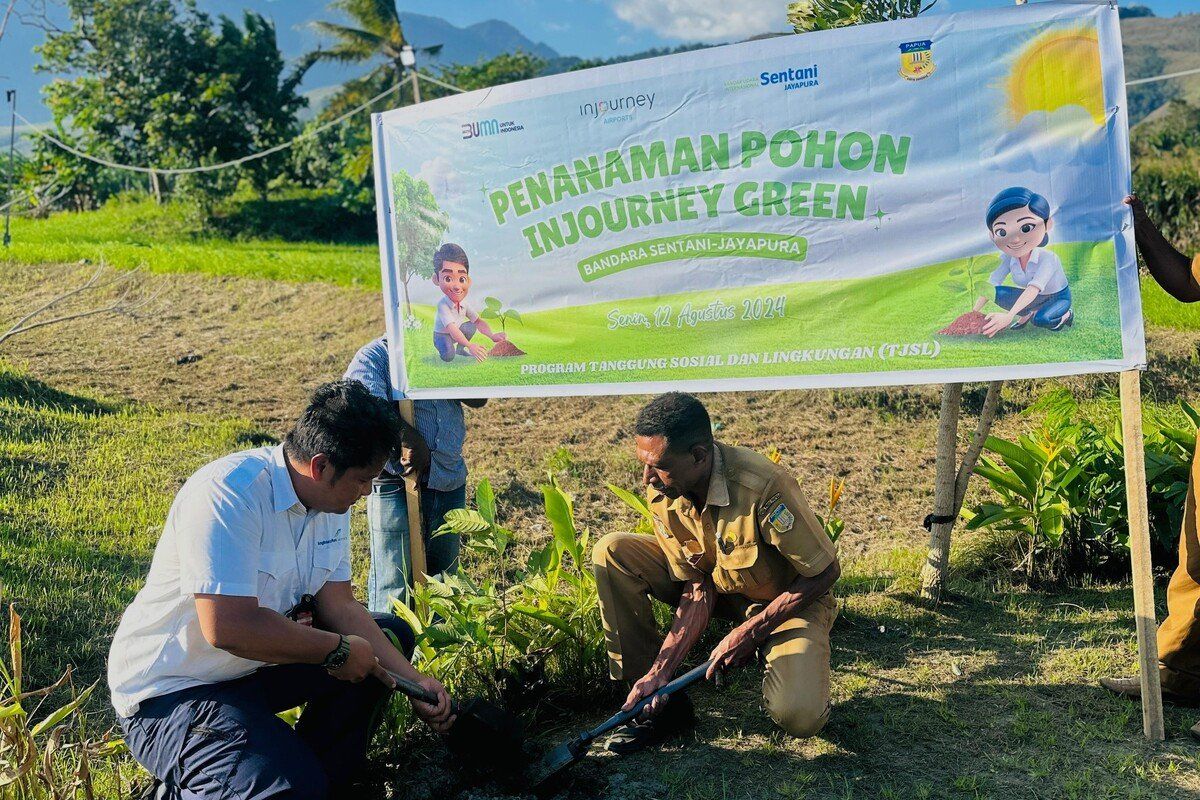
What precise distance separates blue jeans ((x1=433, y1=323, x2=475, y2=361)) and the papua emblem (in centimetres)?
181

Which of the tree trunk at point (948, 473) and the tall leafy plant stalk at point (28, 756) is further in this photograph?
the tree trunk at point (948, 473)

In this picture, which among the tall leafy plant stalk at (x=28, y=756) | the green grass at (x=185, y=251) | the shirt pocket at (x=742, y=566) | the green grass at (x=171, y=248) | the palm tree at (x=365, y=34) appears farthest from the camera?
the palm tree at (x=365, y=34)

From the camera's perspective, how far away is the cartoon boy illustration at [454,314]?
13.4ft

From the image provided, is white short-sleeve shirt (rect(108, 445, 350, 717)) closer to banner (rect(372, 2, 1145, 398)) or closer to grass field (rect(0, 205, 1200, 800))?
grass field (rect(0, 205, 1200, 800))

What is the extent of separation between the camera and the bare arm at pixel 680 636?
3.31 m

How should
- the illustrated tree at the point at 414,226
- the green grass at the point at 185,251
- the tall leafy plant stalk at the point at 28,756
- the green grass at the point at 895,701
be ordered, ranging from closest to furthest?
the tall leafy plant stalk at the point at 28,756 < the green grass at the point at 895,701 < the illustrated tree at the point at 414,226 < the green grass at the point at 185,251

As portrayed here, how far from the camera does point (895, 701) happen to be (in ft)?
12.0

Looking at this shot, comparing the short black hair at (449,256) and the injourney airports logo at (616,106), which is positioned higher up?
the injourney airports logo at (616,106)

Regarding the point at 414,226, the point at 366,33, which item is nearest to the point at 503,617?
the point at 414,226

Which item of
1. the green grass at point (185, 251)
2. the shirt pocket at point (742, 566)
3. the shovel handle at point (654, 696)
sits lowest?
the shovel handle at point (654, 696)

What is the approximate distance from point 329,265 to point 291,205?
1035 cm

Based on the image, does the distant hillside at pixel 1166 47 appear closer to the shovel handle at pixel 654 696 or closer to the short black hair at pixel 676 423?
the short black hair at pixel 676 423

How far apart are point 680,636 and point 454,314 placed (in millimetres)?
1527

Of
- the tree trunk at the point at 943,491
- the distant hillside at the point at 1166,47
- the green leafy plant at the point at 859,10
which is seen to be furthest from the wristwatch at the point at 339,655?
the distant hillside at the point at 1166,47
